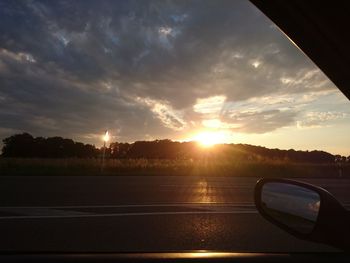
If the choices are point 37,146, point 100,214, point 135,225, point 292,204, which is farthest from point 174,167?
point 37,146

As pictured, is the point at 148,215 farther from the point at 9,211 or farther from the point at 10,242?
the point at 10,242

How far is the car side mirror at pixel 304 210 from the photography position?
186 cm

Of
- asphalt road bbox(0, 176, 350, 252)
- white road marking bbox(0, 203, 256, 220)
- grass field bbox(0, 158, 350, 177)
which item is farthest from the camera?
grass field bbox(0, 158, 350, 177)

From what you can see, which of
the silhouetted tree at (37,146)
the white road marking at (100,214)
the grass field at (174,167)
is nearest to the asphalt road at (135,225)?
the white road marking at (100,214)

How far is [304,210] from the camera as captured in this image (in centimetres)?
214

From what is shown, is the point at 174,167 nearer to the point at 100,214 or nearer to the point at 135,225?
the point at 100,214

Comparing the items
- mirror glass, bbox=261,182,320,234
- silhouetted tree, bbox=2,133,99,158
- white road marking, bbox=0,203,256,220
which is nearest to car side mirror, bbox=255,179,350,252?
mirror glass, bbox=261,182,320,234

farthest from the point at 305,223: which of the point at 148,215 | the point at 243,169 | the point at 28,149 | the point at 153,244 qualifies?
the point at 28,149

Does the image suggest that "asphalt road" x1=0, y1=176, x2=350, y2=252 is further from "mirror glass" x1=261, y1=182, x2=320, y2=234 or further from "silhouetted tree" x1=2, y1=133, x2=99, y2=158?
"silhouetted tree" x1=2, y1=133, x2=99, y2=158

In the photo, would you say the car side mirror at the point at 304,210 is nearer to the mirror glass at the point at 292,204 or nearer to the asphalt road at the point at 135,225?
the mirror glass at the point at 292,204

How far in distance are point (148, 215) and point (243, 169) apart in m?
24.5

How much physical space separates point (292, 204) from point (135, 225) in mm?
6134

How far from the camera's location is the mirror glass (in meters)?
2.05

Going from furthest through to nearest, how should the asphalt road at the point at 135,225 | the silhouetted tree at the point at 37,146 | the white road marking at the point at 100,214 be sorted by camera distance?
the silhouetted tree at the point at 37,146 < the white road marking at the point at 100,214 < the asphalt road at the point at 135,225
